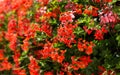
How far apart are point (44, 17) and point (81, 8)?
1.45 ft

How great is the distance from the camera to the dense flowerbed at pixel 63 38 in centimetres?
346

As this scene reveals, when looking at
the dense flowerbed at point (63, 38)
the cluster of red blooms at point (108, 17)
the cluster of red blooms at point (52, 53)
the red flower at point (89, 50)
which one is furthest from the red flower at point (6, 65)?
the cluster of red blooms at point (108, 17)

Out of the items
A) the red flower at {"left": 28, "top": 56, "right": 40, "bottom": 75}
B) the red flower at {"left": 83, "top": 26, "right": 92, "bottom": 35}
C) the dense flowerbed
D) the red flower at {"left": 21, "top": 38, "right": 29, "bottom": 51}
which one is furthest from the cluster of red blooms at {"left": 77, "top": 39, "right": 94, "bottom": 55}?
the red flower at {"left": 21, "top": 38, "right": 29, "bottom": 51}

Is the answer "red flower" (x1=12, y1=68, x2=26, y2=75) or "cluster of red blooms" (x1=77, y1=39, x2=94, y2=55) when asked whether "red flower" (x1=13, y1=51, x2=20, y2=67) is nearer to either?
"red flower" (x1=12, y1=68, x2=26, y2=75)

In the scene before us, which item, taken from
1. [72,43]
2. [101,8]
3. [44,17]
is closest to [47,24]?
[44,17]

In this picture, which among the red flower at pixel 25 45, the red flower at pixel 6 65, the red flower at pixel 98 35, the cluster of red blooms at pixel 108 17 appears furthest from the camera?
the red flower at pixel 6 65

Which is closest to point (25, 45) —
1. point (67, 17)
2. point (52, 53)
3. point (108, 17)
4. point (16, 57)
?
point (16, 57)

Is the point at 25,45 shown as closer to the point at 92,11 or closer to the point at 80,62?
the point at 80,62

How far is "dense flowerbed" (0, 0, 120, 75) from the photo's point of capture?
3.46 meters

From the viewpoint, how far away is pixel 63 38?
3480mm

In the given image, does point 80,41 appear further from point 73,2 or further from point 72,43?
point 73,2

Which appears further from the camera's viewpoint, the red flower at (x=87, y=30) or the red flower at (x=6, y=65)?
the red flower at (x=6, y=65)

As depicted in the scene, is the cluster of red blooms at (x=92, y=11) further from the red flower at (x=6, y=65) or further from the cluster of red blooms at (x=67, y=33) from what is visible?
the red flower at (x=6, y=65)

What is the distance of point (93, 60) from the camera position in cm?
356
